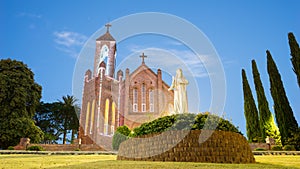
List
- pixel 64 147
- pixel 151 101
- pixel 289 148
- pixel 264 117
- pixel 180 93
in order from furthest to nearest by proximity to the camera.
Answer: pixel 151 101
pixel 264 117
pixel 64 147
pixel 289 148
pixel 180 93

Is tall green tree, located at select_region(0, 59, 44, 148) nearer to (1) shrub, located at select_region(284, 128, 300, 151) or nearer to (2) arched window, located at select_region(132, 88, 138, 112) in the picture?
(2) arched window, located at select_region(132, 88, 138, 112)

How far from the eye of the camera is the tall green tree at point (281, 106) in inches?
677

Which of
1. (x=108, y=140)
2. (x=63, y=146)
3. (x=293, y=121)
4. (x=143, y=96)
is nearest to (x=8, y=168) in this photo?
(x=63, y=146)

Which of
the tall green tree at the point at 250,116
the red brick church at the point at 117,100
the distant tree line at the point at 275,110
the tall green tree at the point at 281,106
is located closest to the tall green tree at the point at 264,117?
the distant tree line at the point at 275,110

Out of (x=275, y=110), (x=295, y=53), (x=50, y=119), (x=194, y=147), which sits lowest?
(x=194, y=147)

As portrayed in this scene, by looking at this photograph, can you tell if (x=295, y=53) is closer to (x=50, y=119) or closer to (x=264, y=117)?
(x=264, y=117)

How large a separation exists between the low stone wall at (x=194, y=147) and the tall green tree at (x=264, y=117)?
14.3m

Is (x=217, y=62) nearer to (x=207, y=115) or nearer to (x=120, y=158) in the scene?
(x=207, y=115)

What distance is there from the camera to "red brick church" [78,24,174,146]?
27.6m

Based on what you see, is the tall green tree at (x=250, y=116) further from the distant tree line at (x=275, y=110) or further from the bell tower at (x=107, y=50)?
the bell tower at (x=107, y=50)

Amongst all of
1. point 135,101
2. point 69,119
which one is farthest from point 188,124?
point 69,119

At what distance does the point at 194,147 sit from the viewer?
590 cm

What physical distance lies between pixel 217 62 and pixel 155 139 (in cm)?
279

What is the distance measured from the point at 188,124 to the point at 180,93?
122 inches
